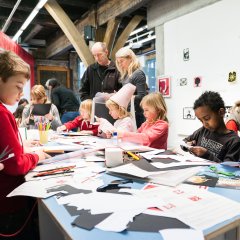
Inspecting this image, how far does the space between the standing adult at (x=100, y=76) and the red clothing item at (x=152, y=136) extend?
0.97 meters

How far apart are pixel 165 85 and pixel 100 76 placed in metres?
1.19

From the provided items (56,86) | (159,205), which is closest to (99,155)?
(159,205)

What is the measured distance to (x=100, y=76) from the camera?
308 centimetres

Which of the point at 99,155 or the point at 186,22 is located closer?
the point at 99,155

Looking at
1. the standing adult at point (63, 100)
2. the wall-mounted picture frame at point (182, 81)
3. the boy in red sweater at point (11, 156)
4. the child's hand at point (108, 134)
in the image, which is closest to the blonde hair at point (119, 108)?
the child's hand at point (108, 134)

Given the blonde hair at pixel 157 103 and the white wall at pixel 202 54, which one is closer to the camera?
the blonde hair at pixel 157 103

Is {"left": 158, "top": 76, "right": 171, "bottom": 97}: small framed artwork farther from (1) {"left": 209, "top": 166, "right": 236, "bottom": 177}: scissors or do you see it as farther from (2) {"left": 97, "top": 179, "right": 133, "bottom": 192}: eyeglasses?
(2) {"left": 97, "top": 179, "right": 133, "bottom": 192}: eyeglasses

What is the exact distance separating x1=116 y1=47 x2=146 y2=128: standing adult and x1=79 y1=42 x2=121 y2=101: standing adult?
0.61ft

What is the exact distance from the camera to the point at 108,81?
2.97 meters

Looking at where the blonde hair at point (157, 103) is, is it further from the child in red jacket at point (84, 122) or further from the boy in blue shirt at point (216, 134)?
the child in red jacket at point (84, 122)

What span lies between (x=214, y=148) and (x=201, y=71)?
190cm

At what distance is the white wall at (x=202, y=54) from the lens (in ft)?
9.68

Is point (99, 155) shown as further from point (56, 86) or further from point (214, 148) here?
point (56, 86)

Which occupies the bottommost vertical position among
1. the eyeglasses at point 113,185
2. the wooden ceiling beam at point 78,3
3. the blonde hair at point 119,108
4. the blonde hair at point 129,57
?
the eyeglasses at point 113,185
